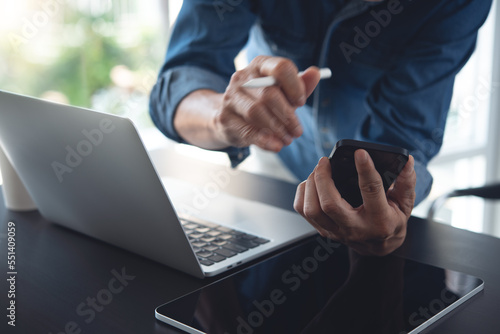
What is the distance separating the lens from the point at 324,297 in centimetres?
69

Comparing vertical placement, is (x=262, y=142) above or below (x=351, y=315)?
above

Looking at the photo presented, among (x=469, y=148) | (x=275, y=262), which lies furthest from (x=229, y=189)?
(x=469, y=148)

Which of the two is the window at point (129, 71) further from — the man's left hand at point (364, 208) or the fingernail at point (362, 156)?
the fingernail at point (362, 156)

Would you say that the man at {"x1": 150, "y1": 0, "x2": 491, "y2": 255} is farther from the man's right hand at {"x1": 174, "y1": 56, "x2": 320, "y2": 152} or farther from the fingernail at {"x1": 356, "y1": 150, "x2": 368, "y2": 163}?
the fingernail at {"x1": 356, "y1": 150, "x2": 368, "y2": 163}

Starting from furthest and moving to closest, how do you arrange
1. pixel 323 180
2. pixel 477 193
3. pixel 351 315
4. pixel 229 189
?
pixel 477 193 < pixel 229 189 < pixel 323 180 < pixel 351 315

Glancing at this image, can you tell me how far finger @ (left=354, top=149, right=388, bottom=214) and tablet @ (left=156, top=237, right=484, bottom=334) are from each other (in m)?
0.10

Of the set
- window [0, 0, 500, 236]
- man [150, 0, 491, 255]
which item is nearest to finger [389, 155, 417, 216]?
man [150, 0, 491, 255]

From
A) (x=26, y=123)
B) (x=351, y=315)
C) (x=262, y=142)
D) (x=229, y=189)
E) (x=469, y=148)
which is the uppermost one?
(x=26, y=123)

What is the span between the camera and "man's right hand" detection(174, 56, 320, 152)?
773 millimetres

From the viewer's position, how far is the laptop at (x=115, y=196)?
0.73m

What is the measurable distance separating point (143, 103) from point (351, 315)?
10.8 ft

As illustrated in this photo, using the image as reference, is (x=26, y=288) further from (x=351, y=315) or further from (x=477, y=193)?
(x=477, y=193)

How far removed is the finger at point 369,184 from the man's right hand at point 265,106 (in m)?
0.13

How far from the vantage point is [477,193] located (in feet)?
4.22
